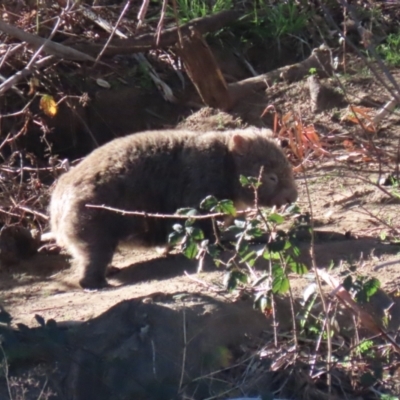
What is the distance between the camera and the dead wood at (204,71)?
8617mm

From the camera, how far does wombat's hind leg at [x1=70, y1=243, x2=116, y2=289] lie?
649 cm

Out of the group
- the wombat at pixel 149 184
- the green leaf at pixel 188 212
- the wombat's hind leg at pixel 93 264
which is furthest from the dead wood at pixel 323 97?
the green leaf at pixel 188 212

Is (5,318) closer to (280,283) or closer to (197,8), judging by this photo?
(280,283)

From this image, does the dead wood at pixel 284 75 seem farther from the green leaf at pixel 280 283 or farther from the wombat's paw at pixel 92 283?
the green leaf at pixel 280 283

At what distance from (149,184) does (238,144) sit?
84cm

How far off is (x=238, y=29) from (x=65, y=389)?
6.44 metres

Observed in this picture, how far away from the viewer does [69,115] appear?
9508 mm

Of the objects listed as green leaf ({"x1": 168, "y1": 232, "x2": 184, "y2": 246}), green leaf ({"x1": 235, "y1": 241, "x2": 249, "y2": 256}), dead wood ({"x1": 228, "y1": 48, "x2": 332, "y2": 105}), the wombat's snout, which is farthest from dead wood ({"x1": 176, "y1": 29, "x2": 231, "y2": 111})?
green leaf ({"x1": 235, "y1": 241, "x2": 249, "y2": 256})

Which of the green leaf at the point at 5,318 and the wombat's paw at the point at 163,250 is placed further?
the wombat's paw at the point at 163,250

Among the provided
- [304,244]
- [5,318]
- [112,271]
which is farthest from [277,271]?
[112,271]

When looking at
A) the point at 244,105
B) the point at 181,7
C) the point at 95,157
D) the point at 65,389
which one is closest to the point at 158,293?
the point at 65,389

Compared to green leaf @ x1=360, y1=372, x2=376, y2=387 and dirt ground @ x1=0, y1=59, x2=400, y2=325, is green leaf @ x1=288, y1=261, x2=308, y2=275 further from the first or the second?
green leaf @ x1=360, y1=372, x2=376, y2=387

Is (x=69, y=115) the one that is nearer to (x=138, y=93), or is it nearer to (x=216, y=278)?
(x=138, y=93)

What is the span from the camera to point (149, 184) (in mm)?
6676
